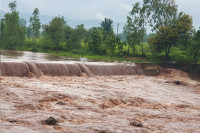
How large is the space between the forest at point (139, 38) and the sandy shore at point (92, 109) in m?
12.0

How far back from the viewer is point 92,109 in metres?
9.67

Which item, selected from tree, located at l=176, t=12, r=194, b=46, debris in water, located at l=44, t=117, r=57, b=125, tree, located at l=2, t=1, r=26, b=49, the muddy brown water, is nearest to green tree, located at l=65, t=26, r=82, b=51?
tree, located at l=2, t=1, r=26, b=49

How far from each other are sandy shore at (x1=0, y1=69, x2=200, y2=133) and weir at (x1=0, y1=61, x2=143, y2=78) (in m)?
0.88

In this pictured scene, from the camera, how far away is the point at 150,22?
31281 mm

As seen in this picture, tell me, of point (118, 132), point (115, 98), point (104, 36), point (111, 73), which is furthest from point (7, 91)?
point (104, 36)

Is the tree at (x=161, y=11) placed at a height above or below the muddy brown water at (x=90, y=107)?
above

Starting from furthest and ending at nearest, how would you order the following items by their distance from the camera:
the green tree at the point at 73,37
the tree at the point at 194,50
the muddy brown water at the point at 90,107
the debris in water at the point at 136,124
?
the green tree at the point at 73,37 → the tree at the point at 194,50 → the debris in water at the point at 136,124 → the muddy brown water at the point at 90,107

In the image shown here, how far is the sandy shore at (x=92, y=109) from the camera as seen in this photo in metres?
7.45

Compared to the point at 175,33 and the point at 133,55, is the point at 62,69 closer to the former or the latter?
the point at 175,33

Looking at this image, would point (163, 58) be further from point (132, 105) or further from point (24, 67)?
point (132, 105)

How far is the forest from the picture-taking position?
27.2 m

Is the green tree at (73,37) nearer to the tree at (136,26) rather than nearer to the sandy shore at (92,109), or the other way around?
the tree at (136,26)

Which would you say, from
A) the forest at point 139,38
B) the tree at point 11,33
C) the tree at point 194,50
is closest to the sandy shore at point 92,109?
the tree at point 194,50

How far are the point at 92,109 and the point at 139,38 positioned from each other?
910 inches
